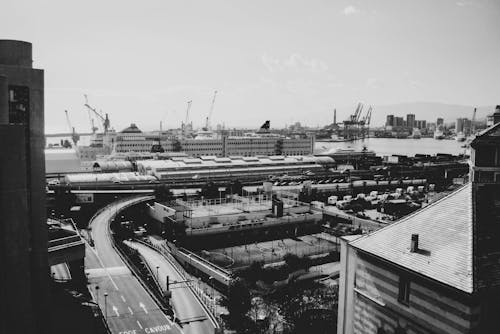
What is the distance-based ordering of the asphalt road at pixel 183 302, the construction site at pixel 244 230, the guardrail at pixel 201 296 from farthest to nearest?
the construction site at pixel 244 230, the guardrail at pixel 201 296, the asphalt road at pixel 183 302

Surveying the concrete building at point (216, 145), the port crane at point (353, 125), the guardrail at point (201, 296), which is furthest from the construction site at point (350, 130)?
the guardrail at point (201, 296)

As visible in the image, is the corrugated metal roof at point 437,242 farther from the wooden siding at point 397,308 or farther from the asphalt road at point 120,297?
the asphalt road at point 120,297

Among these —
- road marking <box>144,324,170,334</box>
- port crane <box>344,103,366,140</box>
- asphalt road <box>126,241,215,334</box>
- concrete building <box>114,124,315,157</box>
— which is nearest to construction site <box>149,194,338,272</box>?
asphalt road <box>126,241,215,334</box>

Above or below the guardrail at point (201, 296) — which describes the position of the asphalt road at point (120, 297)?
above

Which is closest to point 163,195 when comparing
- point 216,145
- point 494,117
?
point 494,117

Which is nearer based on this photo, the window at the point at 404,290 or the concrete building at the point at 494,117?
the window at the point at 404,290

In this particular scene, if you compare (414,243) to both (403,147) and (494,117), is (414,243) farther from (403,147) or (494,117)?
(403,147)

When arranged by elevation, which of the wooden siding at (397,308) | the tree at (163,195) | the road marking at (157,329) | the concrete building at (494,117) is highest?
the concrete building at (494,117)
